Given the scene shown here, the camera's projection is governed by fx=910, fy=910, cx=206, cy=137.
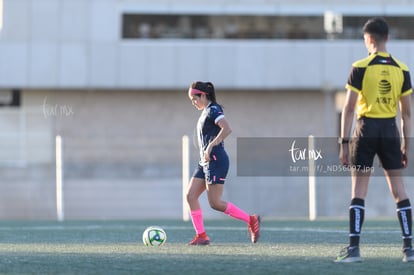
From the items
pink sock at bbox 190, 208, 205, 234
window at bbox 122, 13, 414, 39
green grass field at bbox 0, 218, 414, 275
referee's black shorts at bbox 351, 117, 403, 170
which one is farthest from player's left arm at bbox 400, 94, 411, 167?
window at bbox 122, 13, 414, 39

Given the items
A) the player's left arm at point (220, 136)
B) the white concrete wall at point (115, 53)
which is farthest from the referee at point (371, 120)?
the white concrete wall at point (115, 53)

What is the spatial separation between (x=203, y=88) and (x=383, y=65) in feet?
9.34

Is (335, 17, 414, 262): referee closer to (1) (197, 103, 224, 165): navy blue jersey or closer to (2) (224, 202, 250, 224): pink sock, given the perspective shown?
(1) (197, 103, 224, 165): navy blue jersey

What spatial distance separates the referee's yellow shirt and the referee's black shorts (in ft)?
0.23

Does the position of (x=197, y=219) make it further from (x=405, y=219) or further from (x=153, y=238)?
(x=405, y=219)

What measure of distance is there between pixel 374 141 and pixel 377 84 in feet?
1.56

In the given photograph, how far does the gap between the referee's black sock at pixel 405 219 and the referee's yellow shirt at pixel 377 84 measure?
776 mm

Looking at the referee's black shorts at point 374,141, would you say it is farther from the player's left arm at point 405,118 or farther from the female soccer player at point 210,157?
the female soccer player at point 210,157

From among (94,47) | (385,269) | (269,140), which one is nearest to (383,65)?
(385,269)

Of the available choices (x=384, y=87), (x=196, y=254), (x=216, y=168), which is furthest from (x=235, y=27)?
(x=384, y=87)

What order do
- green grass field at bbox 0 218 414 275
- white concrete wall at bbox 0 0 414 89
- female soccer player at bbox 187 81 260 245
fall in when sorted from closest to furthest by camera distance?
green grass field at bbox 0 218 414 275 < female soccer player at bbox 187 81 260 245 < white concrete wall at bbox 0 0 414 89

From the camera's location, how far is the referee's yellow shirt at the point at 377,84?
297 inches

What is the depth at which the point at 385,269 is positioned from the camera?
284 inches

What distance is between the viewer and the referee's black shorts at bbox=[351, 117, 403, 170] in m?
7.60
